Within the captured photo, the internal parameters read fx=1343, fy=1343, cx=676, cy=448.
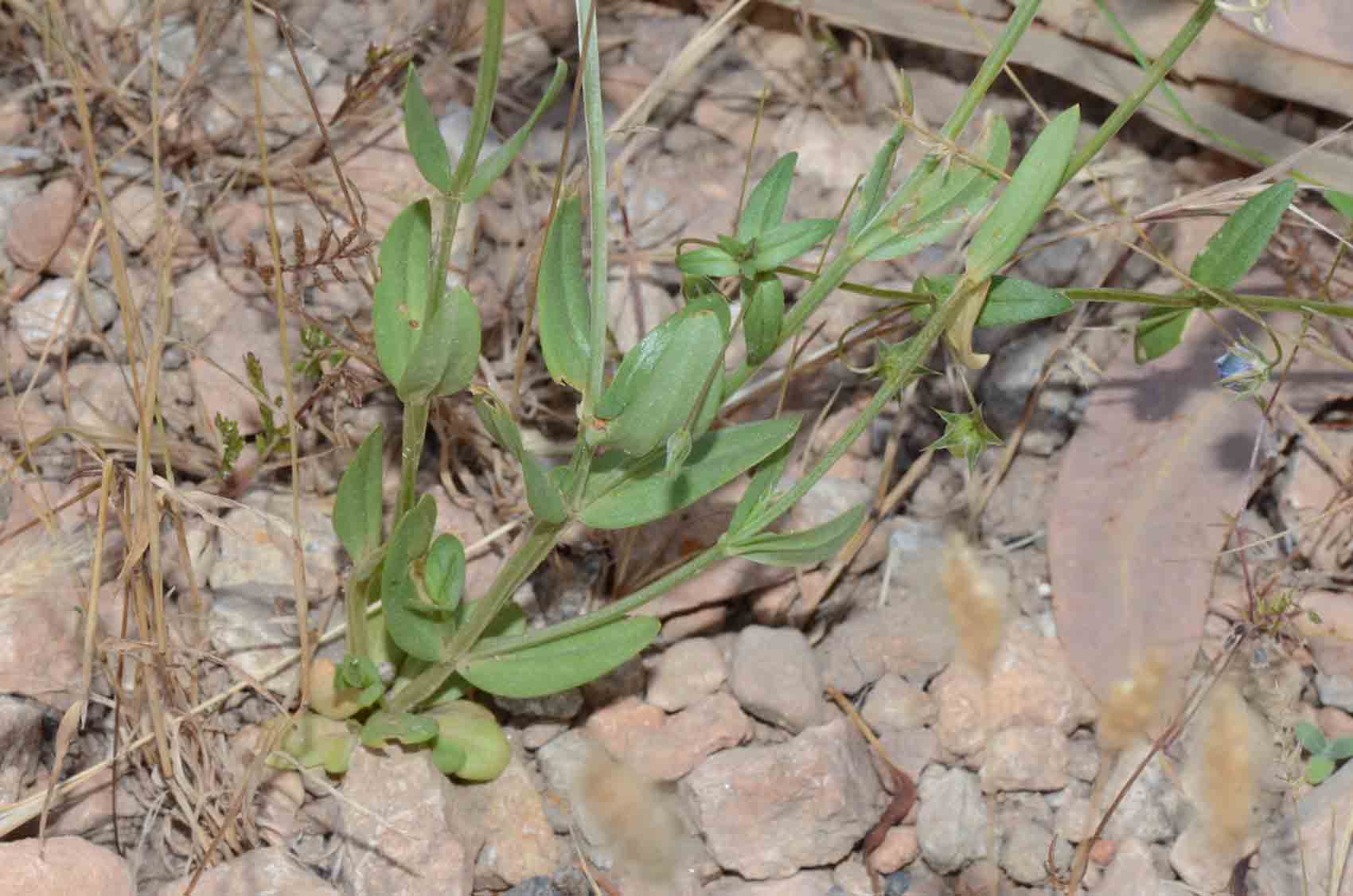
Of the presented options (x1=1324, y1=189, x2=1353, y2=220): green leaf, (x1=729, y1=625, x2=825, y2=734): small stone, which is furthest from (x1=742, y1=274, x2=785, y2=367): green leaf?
(x1=1324, y1=189, x2=1353, y2=220): green leaf

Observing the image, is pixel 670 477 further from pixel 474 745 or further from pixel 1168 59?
pixel 1168 59

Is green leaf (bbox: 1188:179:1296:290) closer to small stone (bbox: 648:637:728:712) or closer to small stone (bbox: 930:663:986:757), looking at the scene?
small stone (bbox: 930:663:986:757)

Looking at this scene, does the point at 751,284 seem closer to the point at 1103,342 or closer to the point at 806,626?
the point at 806,626

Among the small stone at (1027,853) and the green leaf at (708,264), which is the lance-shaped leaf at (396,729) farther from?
the small stone at (1027,853)

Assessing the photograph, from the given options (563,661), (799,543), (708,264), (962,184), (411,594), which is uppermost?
(962,184)

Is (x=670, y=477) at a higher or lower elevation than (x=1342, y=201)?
lower

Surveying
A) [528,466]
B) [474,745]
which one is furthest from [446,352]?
[474,745]

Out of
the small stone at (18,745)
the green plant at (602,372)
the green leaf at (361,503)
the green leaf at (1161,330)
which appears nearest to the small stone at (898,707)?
the green plant at (602,372)
